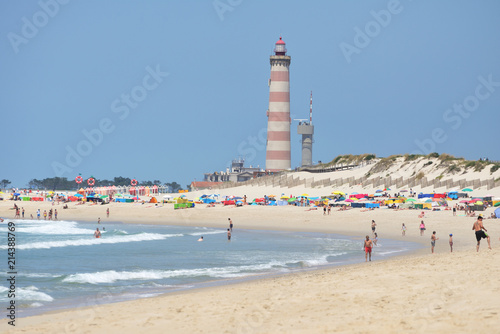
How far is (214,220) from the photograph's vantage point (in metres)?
50.8

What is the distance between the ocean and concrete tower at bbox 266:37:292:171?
36.9m

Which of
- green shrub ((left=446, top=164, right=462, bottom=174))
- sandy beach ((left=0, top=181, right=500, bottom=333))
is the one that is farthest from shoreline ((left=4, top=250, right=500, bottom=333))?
green shrub ((left=446, top=164, right=462, bottom=174))

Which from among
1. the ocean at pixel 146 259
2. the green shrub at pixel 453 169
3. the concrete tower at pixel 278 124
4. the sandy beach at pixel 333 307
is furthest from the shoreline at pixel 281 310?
the concrete tower at pixel 278 124

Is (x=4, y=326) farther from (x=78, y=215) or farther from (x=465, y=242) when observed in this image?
(x=78, y=215)

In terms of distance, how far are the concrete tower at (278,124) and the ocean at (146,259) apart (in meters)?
36.9

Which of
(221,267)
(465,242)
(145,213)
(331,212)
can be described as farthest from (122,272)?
(145,213)

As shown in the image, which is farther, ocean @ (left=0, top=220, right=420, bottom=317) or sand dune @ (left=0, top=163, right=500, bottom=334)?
ocean @ (left=0, top=220, right=420, bottom=317)

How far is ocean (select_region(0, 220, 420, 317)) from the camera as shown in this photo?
17.5 metres

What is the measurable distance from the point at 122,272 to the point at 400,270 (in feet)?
32.0

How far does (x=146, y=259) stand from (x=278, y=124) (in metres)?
54.3

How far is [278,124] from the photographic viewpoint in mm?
79250

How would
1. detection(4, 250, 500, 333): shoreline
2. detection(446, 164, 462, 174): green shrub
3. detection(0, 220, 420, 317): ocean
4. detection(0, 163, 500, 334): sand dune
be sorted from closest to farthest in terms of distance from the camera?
1. detection(4, 250, 500, 333): shoreline
2. detection(0, 163, 500, 334): sand dune
3. detection(0, 220, 420, 317): ocean
4. detection(446, 164, 462, 174): green shrub

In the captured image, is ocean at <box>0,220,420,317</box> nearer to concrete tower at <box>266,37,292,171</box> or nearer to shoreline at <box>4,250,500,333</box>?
shoreline at <box>4,250,500,333</box>

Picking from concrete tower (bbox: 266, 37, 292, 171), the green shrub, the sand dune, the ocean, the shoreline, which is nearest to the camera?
the shoreline
